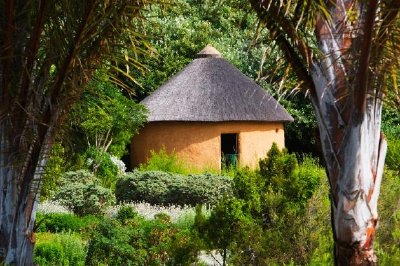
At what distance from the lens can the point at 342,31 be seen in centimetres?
459

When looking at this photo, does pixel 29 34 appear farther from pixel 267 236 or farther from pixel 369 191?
pixel 267 236

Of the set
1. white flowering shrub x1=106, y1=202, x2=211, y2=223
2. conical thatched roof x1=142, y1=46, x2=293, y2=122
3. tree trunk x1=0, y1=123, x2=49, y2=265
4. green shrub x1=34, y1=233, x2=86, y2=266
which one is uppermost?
conical thatched roof x1=142, y1=46, x2=293, y2=122

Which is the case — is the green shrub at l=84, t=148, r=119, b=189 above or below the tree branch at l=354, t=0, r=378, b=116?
below

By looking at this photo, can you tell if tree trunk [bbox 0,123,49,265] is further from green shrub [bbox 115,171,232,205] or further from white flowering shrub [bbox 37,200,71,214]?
green shrub [bbox 115,171,232,205]

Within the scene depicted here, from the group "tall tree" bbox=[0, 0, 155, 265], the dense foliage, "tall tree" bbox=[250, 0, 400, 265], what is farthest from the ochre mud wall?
"tall tree" bbox=[250, 0, 400, 265]

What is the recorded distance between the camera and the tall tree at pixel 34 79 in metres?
4.90

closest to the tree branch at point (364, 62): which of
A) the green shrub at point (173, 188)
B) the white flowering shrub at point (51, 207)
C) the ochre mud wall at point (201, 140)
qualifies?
the white flowering shrub at point (51, 207)

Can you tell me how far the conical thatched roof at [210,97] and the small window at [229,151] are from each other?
88cm

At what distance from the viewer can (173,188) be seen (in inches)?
601

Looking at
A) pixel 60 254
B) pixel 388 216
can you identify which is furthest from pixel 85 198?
pixel 388 216

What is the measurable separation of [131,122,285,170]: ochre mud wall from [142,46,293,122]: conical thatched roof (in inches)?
10.3

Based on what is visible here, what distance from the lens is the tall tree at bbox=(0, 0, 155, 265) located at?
4898 mm

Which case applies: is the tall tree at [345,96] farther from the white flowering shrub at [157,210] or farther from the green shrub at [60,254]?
the white flowering shrub at [157,210]

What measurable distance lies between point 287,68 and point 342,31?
15.0 inches
